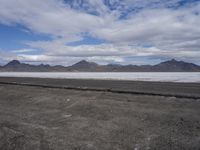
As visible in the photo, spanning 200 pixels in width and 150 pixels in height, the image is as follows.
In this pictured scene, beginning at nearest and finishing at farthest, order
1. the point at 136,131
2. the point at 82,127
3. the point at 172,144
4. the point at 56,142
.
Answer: the point at 172,144 < the point at 56,142 < the point at 136,131 < the point at 82,127

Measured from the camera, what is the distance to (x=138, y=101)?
33.2ft

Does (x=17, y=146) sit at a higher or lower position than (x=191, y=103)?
lower

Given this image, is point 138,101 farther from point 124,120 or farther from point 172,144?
point 172,144

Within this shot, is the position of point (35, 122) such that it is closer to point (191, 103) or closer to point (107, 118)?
point (107, 118)

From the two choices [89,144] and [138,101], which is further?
[138,101]

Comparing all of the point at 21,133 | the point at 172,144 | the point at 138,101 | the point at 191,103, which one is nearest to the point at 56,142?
the point at 21,133

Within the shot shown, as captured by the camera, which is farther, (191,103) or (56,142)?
(191,103)

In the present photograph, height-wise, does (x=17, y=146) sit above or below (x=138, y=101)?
below

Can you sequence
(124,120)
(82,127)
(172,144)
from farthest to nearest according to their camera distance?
(124,120)
(82,127)
(172,144)

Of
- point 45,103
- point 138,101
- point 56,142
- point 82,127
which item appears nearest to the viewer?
point 56,142

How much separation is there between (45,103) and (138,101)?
546 centimetres

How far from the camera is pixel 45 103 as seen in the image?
11.4 metres

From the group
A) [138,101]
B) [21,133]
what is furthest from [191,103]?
[21,133]

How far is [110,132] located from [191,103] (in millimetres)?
5058
